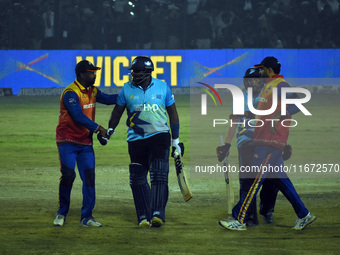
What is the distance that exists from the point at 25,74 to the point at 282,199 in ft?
70.3

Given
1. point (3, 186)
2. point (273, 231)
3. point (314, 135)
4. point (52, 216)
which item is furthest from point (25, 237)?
point (314, 135)

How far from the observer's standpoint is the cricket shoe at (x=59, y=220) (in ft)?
26.1

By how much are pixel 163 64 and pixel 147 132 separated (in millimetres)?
22181

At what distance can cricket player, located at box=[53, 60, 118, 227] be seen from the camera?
7.89 metres

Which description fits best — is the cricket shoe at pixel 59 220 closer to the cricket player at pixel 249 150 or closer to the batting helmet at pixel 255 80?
the cricket player at pixel 249 150

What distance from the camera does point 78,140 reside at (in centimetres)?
795

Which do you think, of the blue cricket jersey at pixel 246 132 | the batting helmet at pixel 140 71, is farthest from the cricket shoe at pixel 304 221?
the batting helmet at pixel 140 71

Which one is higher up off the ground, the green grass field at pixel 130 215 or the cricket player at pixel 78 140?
the cricket player at pixel 78 140

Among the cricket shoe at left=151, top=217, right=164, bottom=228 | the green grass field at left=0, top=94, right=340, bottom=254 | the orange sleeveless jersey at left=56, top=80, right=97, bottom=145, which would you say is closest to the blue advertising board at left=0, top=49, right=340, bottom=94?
the green grass field at left=0, top=94, right=340, bottom=254

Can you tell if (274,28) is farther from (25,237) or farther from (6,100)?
(25,237)

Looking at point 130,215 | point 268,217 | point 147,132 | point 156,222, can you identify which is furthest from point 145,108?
point 268,217

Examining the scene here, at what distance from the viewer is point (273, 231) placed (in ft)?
25.2

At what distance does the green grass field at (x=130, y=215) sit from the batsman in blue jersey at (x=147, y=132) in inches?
12.4

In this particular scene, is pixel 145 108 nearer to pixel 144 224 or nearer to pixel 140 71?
pixel 140 71
